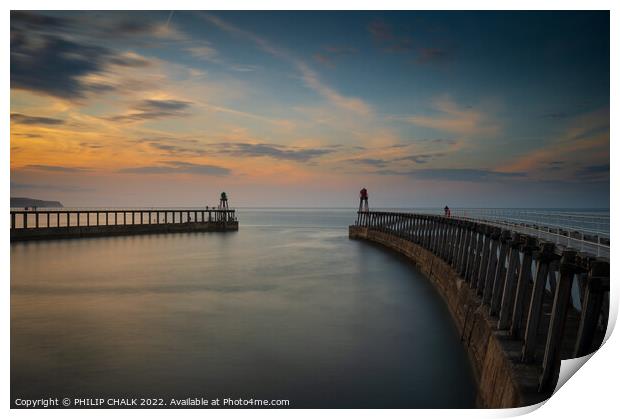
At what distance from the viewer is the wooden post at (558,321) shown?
4.48 meters

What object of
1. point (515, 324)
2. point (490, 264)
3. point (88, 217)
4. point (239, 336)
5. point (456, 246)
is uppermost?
point (490, 264)

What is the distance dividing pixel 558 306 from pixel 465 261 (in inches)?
276

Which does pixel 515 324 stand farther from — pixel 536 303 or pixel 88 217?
pixel 88 217

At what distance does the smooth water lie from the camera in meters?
7.03

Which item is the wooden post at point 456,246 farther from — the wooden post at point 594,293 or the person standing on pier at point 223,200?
the person standing on pier at point 223,200

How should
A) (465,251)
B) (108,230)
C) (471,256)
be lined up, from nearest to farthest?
(471,256)
(465,251)
(108,230)

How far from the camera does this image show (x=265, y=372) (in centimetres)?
751

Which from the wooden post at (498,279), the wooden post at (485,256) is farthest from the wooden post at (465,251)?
the wooden post at (498,279)

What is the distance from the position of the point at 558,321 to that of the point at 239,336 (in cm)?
633

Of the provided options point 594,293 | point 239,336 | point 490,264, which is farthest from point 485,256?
point 239,336

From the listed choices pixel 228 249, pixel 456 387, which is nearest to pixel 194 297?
pixel 456 387

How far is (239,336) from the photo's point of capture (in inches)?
376

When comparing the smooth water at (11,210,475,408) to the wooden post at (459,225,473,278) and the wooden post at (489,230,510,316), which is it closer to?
the wooden post at (489,230,510,316)
